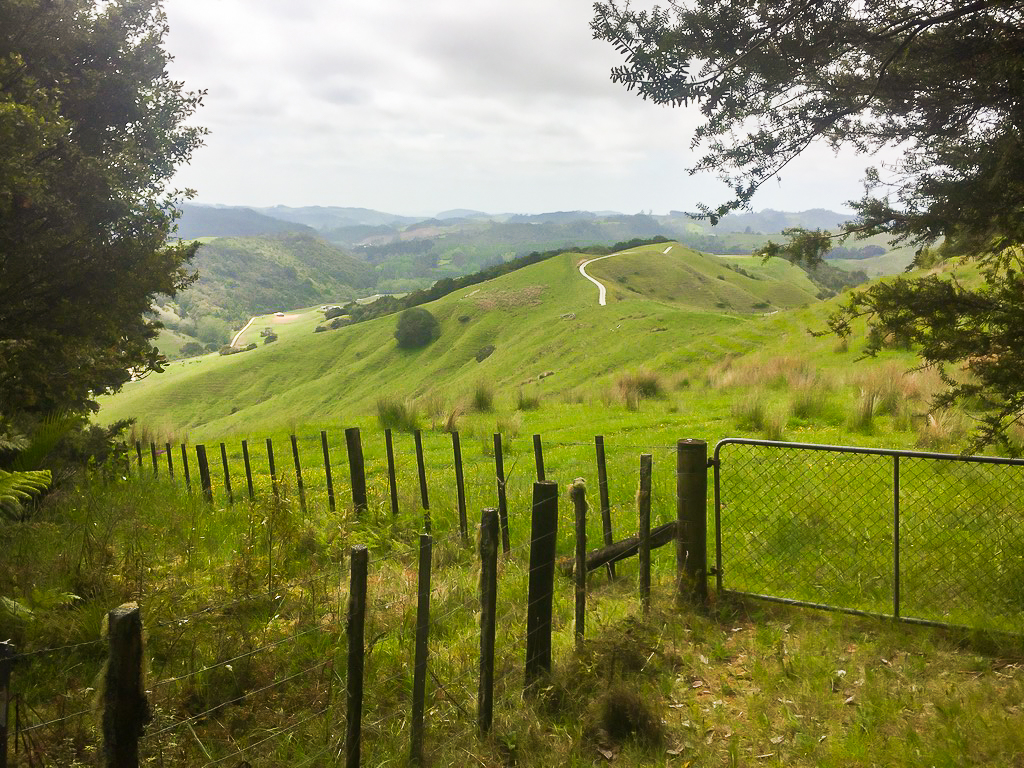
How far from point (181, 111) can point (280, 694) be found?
11.5 m

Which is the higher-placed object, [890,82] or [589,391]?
[890,82]

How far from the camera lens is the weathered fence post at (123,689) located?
8.91 ft

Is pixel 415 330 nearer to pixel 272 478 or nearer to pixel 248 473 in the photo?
pixel 248 473

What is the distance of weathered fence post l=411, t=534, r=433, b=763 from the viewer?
391 cm

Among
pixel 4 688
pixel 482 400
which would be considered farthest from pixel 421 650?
pixel 482 400

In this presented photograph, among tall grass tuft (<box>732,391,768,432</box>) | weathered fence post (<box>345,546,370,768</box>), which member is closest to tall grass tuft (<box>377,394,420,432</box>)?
tall grass tuft (<box>732,391,768,432</box>)

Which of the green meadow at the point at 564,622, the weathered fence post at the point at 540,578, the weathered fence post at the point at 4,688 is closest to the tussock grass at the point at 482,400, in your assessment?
the green meadow at the point at 564,622

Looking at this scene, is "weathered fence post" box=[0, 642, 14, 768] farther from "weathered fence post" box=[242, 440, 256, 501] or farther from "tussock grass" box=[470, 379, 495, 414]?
"tussock grass" box=[470, 379, 495, 414]

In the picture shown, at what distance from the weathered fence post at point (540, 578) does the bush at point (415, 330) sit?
7698 centimetres

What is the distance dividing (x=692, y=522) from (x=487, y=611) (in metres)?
2.54

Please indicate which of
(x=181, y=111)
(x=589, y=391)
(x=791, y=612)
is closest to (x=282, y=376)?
(x=589, y=391)

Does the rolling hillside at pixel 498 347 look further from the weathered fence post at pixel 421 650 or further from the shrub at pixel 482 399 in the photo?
the weathered fence post at pixel 421 650

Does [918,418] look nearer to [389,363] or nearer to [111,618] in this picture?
[111,618]

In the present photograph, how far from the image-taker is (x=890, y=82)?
19.6 feet
